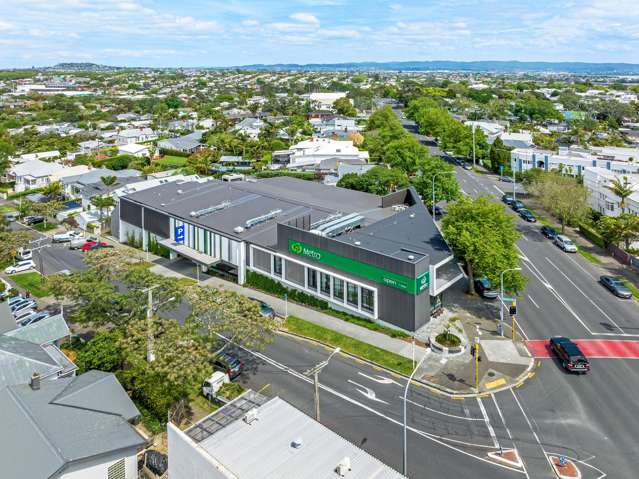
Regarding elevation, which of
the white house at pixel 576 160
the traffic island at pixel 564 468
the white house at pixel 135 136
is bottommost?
the traffic island at pixel 564 468

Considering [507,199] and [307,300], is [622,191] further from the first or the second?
[307,300]

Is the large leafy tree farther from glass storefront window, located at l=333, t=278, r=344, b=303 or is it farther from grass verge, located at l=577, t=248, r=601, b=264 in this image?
grass verge, located at l=577, t=248, r=601, b=264

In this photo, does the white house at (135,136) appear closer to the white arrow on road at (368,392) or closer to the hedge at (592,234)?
the hedge at (592,234)

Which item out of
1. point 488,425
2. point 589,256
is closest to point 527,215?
point 589,256

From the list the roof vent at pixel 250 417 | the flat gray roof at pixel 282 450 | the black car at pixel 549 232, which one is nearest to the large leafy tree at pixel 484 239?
the black car at pixel 549 232

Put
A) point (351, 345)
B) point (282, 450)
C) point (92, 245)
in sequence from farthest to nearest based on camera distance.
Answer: point (92, 245) → point (351, 345) → point (282, 450)
